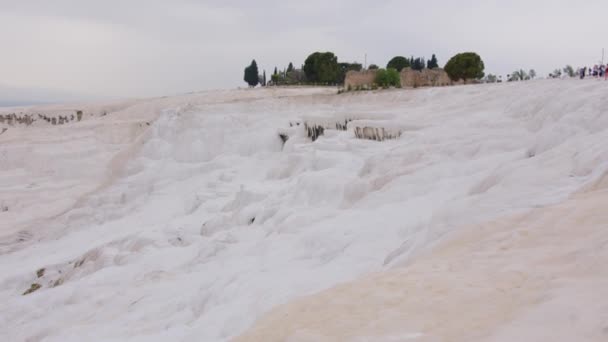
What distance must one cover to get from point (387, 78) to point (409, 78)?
180cm

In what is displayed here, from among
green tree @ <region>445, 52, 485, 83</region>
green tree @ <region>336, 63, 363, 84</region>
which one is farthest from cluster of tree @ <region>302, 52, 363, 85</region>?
green tree @ <region>445, 52, 485, 83</region>

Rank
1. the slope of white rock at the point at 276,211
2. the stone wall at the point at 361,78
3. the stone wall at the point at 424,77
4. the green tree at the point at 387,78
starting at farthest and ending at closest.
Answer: the stone wall at the point at 361,78, the stone wall at the point at 424,77, the green tree at the point at 387,78, the slope of white rock at the point at 276,211

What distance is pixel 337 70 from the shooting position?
5388cm

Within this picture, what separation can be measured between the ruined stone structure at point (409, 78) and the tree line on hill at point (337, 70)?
1.74ft

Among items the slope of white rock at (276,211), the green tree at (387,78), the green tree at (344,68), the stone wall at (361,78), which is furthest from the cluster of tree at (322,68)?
the slope of white rock at (276,211)

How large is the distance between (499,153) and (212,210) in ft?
28.2

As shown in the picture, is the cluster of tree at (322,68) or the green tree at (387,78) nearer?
the green tree at (387,78)

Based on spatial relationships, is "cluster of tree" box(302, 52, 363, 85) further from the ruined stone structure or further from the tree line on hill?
the ruined stone structure

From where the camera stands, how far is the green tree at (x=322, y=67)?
52344mm

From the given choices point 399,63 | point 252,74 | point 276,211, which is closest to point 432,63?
point 399,63

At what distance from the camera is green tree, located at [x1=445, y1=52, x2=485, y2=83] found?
33531mm

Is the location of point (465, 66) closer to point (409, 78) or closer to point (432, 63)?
point (409, 78)

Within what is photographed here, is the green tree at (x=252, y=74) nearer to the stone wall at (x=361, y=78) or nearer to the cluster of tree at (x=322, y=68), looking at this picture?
the cluster of tree at (x=322, y=68)

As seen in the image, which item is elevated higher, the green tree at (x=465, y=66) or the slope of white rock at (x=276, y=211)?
the green tree at (x=465, y=66)
